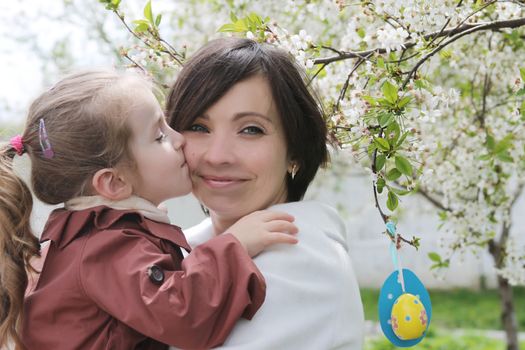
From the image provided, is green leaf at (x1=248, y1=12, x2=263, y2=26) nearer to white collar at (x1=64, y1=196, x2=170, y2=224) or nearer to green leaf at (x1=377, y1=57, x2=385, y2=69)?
green leaf at (x1=377, y1=57, x2=385, y2=69)

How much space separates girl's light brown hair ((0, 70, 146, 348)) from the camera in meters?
1.83

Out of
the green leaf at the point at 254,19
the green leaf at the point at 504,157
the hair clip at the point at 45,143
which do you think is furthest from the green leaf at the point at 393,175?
the green leaf at the point at 504,157

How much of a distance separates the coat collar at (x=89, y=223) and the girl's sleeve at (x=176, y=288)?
0.24 ft

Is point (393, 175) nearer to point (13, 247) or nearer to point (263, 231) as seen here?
point (263, 231)

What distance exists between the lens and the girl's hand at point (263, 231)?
70.9 inches

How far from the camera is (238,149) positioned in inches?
78.7

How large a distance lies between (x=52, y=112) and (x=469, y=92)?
258 cm

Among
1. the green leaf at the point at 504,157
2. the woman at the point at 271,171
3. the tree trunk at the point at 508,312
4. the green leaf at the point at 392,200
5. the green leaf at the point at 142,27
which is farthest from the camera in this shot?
Answer: the tree trunk at the point at 508,312

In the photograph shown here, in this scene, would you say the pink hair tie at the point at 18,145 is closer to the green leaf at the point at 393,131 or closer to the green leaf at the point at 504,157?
the green leaf at the point at 393,131

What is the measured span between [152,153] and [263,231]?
35cm

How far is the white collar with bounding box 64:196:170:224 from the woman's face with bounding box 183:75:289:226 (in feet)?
0.63

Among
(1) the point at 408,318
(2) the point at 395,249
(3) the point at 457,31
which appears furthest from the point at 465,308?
(1) the point at 408,318

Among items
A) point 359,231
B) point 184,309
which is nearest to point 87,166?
point 184,309

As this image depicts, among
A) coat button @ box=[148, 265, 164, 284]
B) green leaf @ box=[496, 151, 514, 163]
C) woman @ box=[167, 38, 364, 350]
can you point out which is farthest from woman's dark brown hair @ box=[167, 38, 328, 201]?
green leaf @ box=[496, 151, 514, 163]
